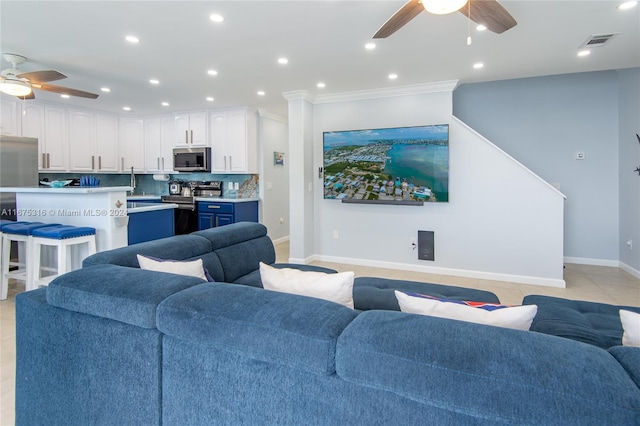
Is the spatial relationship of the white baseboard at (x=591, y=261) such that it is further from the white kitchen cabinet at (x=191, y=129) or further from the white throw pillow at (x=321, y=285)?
the white kitchen cabinet at (x=191, y=129)

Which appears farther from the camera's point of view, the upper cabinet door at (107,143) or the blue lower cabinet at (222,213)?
the upper cabinet door at (107,143)

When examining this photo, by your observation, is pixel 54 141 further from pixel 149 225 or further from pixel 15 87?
pixel 149 225

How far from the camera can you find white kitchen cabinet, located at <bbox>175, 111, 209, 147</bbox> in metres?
6.20

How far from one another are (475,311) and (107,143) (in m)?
7.16

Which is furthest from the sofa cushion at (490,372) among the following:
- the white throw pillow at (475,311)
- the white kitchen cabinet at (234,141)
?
the white kitchen cabinet at (234,141)

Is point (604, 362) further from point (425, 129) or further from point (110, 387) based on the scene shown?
point (425, 129)

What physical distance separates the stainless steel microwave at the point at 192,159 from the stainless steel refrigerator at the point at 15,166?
2.02 meters

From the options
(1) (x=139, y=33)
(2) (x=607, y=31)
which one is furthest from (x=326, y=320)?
(2) (x=607, y=31)

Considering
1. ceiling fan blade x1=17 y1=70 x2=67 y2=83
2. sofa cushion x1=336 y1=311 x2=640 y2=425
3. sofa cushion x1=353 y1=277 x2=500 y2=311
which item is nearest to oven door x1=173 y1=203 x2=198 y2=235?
ceiling fan blade x1=17 y1=70 x2=67 y2=83

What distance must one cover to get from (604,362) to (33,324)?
6.44ft

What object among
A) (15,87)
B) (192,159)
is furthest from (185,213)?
(15,87)

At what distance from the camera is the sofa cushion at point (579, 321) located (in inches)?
59.4

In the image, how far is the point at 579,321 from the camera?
1.72 meters

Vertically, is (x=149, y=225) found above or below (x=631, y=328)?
above
